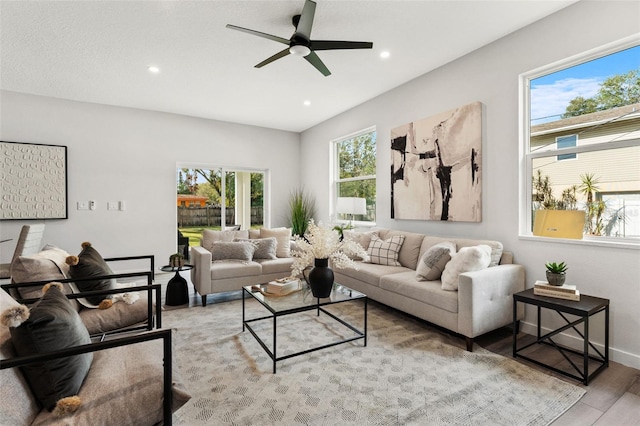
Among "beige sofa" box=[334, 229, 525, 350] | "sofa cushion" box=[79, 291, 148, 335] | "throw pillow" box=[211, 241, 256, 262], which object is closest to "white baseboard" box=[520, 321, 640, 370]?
"beige sofa" box=[334, 229, 525, 350]

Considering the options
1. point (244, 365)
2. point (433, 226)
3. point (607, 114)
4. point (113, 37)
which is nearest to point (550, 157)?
point (607, 114)

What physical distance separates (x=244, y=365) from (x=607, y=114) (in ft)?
11.1

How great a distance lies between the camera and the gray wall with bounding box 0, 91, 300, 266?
454 centimetres

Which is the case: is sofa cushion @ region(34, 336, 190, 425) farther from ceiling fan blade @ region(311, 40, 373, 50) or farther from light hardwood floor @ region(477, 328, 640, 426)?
ceiling fan blade @ region(311, 40, 373, 50)

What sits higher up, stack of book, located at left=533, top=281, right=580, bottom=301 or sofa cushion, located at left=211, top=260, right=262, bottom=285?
stack of book, located at left=533, top=281, right=580, bottom=301

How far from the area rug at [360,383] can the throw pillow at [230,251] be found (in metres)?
1.20

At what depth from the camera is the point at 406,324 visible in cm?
305

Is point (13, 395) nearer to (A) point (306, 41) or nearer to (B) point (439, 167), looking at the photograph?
(A) point (306, 41)

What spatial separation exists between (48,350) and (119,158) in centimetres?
475

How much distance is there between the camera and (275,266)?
411cm

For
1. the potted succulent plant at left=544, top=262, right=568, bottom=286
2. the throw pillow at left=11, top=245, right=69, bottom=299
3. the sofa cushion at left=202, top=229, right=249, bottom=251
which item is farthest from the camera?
the sofa cushion at left=202, top=229, right=249, bottom=251

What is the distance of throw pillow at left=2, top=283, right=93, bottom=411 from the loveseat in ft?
8.11

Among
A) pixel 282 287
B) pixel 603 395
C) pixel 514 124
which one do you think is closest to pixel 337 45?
pixel 514 124

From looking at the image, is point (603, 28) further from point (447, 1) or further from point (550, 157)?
point (447, 1)
